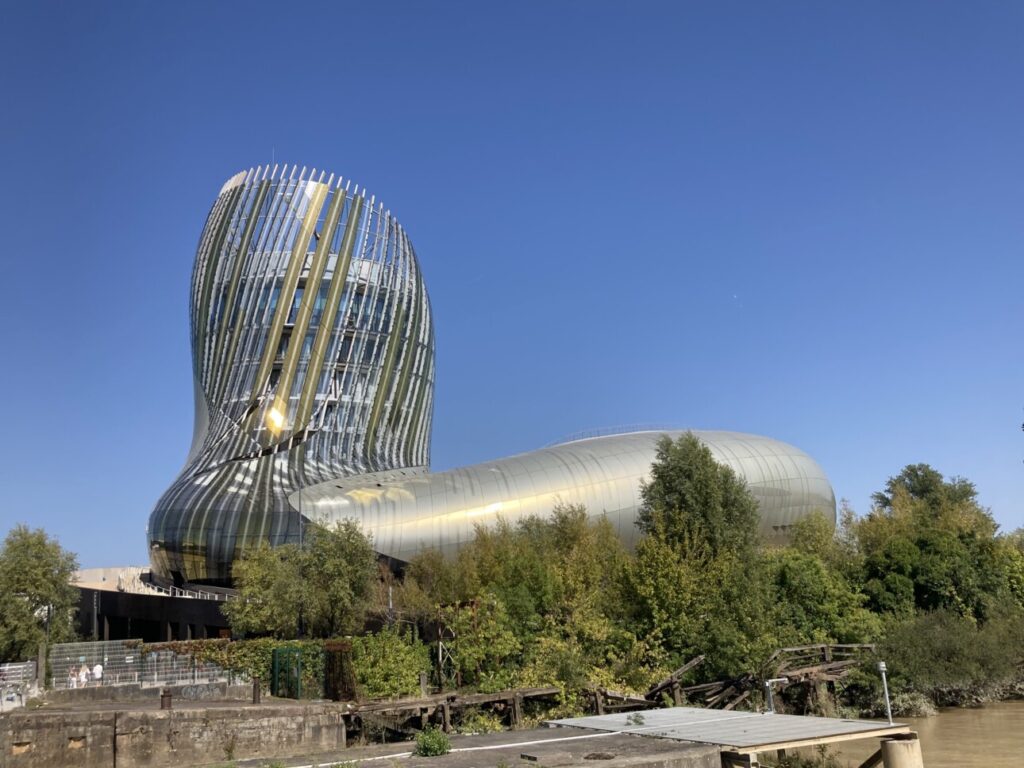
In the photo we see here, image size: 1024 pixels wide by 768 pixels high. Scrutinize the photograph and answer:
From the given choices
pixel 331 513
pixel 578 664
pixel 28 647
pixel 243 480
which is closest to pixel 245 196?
pixel 243 480

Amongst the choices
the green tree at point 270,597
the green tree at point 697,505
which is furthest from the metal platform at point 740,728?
the green tree at point 270,597

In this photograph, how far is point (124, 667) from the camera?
26891 mm

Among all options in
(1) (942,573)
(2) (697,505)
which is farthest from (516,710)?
(1) (942,573)

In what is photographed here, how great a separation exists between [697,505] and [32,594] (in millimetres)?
28422

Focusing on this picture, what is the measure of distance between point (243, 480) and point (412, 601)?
24.5 m

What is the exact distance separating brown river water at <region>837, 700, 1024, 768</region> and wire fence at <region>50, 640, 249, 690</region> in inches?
729

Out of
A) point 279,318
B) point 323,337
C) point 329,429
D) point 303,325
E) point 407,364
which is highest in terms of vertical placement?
point 279,318

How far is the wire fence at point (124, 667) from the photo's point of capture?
25000mm

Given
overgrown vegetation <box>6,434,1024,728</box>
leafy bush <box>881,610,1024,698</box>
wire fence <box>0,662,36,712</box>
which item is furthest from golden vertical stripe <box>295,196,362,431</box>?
leafy bush <box>881,610,1024,698</box>

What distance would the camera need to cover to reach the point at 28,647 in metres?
34.3

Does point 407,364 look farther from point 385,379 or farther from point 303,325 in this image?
point 303,325

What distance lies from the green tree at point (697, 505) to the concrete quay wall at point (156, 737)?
708 inches

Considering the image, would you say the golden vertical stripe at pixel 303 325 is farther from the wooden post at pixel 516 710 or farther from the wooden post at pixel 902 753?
the wooden post at pixel 902 753

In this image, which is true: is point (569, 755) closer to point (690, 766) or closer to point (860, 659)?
point (690, 766)
